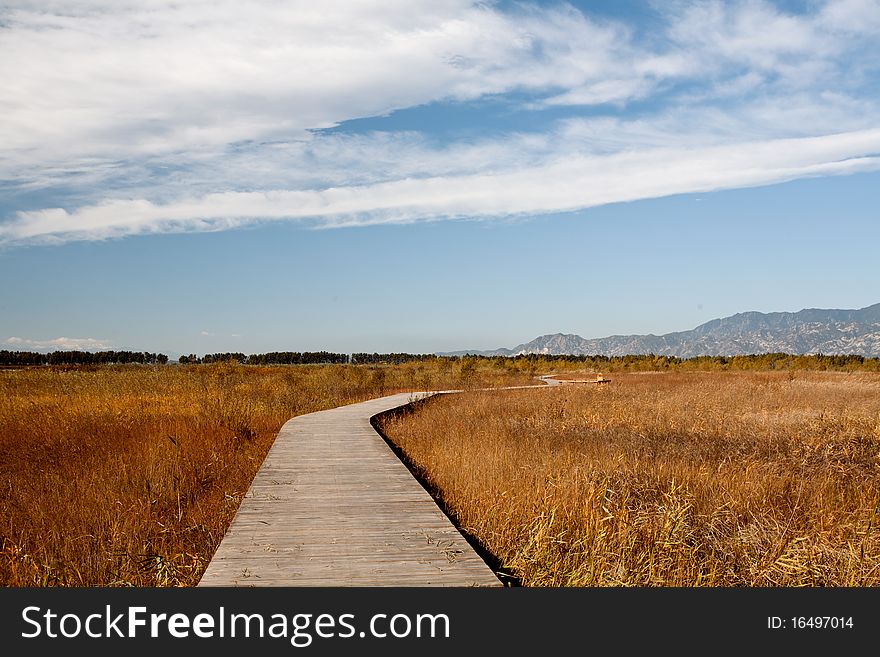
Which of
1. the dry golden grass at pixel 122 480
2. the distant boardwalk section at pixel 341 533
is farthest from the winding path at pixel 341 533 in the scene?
the dry golden grass at pixel 122 480

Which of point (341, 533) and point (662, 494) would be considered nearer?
point (341, 533)

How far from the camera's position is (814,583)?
5789 millimetres

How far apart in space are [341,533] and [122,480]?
377cm

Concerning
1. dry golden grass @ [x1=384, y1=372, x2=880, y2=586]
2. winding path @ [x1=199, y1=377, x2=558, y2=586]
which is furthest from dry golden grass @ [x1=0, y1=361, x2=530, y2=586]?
dry golden grass @ [x1=384, y1=372, x2=880, y2=586]

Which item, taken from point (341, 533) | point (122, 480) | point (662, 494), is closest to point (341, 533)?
point (341, 533)

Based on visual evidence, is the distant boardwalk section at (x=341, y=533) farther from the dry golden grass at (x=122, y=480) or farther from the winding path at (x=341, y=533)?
the dry golden grass at (x=122, y=480)

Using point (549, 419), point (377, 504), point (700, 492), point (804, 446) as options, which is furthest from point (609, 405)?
point (377, 504)

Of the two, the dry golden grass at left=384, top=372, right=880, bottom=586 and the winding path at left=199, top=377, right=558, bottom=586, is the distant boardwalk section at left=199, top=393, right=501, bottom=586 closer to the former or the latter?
the winding path at left=199, top=377, right=558, bottom=586

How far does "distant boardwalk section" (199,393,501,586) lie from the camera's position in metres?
4.77

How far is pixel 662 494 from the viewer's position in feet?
26.3

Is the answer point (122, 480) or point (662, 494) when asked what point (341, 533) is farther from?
point (662, 494)

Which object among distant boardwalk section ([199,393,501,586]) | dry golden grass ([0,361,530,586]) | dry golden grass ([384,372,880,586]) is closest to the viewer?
distant boardwalk section ([199,393,501,586])

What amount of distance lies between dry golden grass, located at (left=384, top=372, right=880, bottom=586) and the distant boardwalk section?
2.03 feet

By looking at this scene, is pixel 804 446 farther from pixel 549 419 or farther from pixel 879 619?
pixel 879 619
